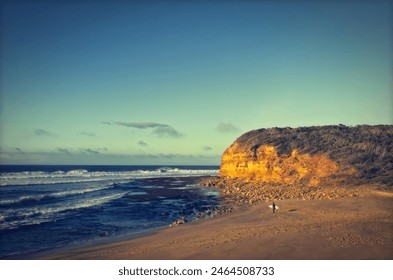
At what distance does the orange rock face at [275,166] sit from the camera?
3850 centimetres

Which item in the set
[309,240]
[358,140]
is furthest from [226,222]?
[358,140]

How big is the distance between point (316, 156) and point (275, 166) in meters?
7.00

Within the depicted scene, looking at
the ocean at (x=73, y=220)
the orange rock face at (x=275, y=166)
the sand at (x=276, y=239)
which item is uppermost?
the orange rock face at (x=275, y=166)

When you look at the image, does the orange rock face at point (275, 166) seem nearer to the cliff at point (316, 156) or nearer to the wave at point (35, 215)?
the cliff at point (316, 156)

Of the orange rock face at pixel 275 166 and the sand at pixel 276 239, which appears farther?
the orange rock face at pixel 275 166

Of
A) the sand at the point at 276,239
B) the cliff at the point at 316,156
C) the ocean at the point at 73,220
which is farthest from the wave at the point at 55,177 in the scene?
the sand at the point at 276,239

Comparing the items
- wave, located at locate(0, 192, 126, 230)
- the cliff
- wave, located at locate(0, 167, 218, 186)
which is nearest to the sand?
wave, located at locate(0, 192, 126, 230)

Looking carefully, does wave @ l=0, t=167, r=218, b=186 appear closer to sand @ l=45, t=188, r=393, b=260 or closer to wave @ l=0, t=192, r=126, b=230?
wave @ l=0, t=192, r=126, b=230

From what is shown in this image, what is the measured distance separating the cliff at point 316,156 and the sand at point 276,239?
47.8ft

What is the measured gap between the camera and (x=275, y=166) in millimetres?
45219

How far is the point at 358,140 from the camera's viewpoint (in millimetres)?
40375

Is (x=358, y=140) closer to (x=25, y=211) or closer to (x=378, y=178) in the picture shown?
(x=378, y=178)

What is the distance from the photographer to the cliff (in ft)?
117
